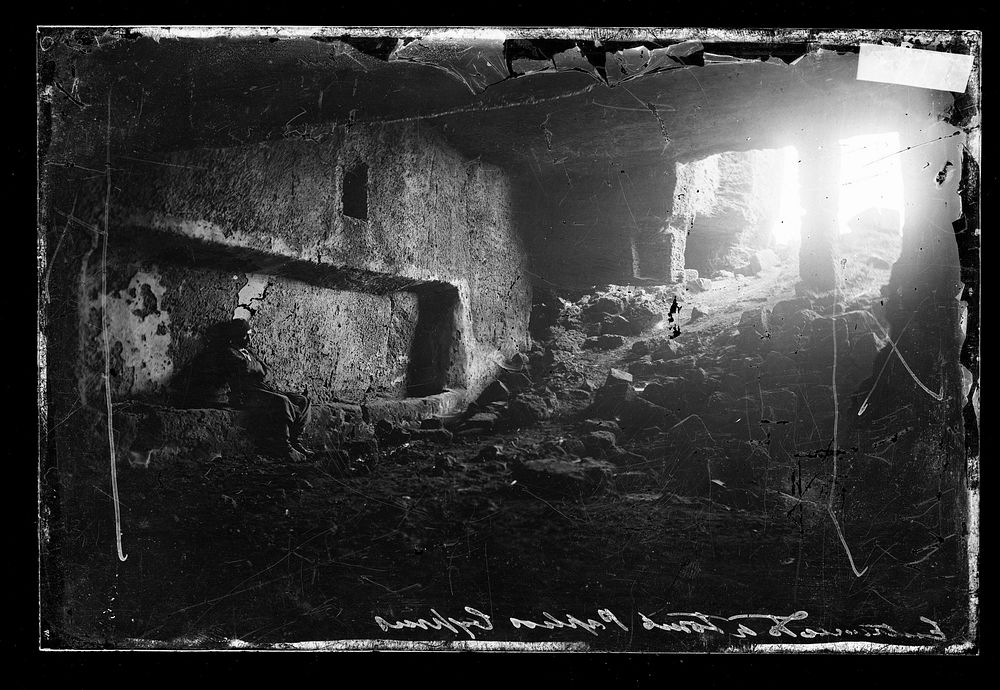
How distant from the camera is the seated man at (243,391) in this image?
2.37 meters

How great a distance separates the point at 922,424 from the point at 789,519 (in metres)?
0.53

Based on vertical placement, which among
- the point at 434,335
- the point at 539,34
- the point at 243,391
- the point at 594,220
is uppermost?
the point at 539,34

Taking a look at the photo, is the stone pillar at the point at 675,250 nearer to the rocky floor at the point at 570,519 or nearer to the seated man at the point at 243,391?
the rocky floor at the point at 570,519

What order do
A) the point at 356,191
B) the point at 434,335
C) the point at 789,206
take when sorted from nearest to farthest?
the point at 789,206
the point at 356,191
the point at 434,335

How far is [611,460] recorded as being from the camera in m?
2.41

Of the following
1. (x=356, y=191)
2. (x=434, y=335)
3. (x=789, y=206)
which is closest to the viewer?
(x=789, y=206)

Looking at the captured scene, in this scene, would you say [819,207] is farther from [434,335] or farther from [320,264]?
[320,264]

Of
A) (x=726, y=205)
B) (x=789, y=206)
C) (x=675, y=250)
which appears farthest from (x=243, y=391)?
(x=789, y=206)

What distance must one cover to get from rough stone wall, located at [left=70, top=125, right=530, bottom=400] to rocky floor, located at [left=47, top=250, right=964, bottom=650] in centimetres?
22

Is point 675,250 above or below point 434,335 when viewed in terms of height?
above

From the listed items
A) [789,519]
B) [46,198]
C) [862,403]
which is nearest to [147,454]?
[46,198]

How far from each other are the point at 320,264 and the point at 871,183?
1.79 m

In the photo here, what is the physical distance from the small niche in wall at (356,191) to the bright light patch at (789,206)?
51.9 inches

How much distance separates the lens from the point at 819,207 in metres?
2.34
